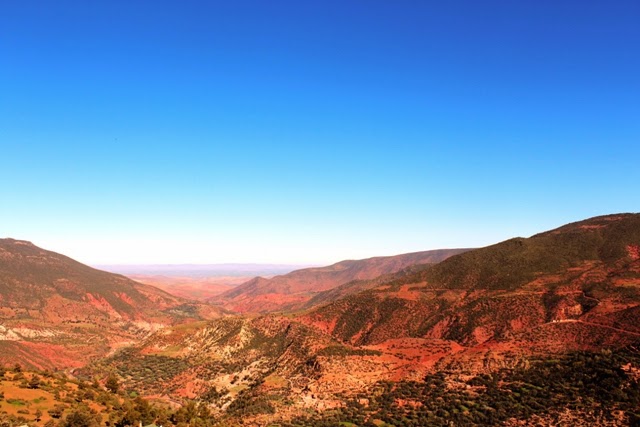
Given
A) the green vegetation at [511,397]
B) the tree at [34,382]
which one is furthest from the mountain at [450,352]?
the tree at [34,382]

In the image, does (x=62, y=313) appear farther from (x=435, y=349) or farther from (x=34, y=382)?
(x=435, y=349)

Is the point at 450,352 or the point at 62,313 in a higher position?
the point at 450,352

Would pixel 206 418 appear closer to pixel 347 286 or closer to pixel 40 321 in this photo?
pixel 40 321

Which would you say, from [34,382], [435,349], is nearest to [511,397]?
[435,349]

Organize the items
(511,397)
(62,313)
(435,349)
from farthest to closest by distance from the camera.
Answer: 1. (62,313)
2. (435,349)
3. (511,397)

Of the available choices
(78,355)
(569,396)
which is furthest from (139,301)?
(569,396)

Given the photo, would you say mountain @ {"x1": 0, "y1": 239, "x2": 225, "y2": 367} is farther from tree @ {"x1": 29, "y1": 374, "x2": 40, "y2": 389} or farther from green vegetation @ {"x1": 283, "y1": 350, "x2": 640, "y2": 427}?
green vegetation @ {"x1": 283, "y1": 350, "x2": 640, "y2": 427}

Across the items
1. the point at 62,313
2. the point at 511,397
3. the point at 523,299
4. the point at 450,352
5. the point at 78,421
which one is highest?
the point at 523,299

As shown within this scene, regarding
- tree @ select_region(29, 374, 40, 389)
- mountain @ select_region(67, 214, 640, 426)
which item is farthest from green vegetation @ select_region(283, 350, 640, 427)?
tree @ select_region(29, 374, 40, 389)
